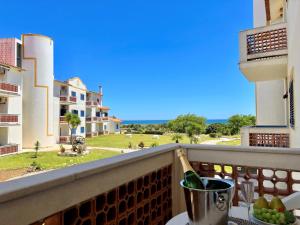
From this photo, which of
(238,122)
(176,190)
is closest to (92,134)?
(238,122)

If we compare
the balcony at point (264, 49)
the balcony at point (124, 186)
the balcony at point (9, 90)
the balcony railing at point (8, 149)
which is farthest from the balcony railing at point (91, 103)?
the balcony at point (124, 186)

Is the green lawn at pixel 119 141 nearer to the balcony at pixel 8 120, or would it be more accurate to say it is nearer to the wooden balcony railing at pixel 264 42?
the balcony at pixel 8 120

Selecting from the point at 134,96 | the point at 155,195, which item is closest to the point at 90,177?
the point at 155,195

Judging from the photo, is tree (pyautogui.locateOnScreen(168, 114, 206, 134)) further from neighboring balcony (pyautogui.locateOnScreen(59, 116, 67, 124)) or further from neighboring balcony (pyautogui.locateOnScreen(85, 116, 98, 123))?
neighboring balcony (pyautogui.locateOnScreen(59, 116, 67, 124))

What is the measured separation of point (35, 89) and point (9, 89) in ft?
11.0

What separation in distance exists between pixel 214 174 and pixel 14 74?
17.4m

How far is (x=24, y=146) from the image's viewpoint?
18297 millimetres

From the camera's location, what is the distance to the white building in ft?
51.3

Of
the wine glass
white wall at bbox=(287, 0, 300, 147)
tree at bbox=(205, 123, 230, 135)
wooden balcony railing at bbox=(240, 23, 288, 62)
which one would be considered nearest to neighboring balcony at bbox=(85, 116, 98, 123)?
tree at bbox=(205, 123, 230, 135)

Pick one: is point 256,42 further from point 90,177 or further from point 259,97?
point 90,177

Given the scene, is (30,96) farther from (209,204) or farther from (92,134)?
(209,204)

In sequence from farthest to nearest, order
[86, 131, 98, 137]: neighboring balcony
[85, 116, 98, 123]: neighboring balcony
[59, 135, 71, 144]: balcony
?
[86, 131, 98, 137]: neighboring balcony
[85, 116, 98, 123]: neighboring balcony
[59, 135, 71, 144]: balcony

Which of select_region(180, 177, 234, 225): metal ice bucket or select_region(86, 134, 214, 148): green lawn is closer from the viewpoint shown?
select_region(180, 177, 234, 225): metal ice bucket

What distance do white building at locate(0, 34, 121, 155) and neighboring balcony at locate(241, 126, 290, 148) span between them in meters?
13.9
